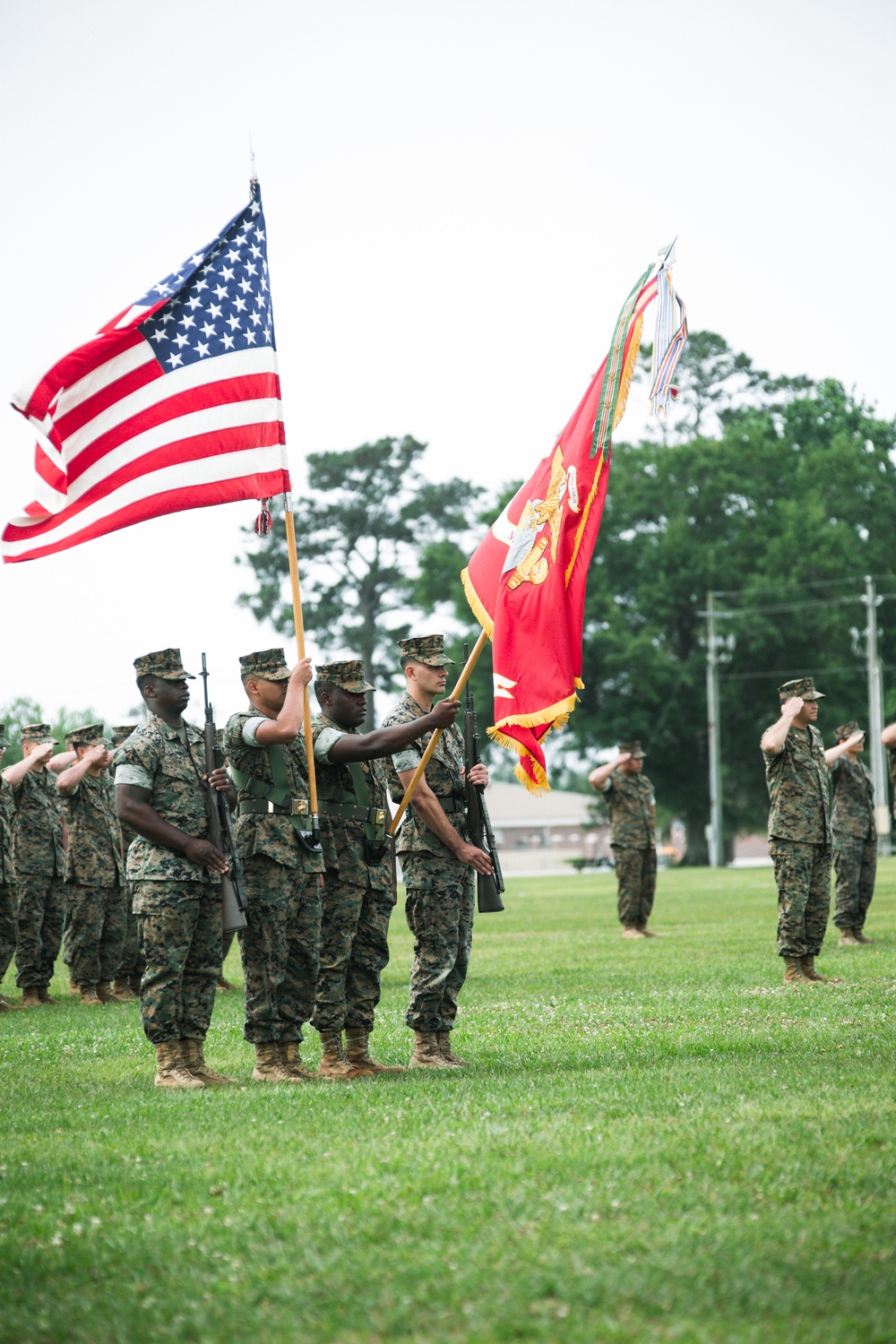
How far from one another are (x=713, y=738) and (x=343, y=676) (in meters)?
42.4

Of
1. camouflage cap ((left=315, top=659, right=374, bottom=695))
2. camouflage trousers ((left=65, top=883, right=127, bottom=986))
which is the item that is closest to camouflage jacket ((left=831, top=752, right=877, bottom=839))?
camouflage trousers ((left=65, top=883, right=127, bottom=986))

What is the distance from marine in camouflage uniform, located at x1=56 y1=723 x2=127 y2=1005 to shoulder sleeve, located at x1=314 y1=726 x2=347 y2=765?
17.3 ft

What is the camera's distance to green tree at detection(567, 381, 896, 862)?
52.4 metres

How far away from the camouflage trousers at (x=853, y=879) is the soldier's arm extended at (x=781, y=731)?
4577mm

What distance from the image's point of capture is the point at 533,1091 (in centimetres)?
741

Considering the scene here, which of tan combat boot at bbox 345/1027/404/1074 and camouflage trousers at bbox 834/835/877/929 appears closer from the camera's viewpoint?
tan combat boot at bbox 345/1027/404/1074

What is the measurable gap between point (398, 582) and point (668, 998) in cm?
5288

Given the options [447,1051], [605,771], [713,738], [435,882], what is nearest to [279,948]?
[435,882]

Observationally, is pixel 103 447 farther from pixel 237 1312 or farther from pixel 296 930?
pixel 237 1312

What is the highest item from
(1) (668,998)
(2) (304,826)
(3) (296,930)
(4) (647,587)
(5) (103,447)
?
(4) (647,587)

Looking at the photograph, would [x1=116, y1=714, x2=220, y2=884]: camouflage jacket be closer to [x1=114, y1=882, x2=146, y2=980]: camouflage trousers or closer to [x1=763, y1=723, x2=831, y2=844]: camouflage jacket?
[x1=763, y1=723, x2=831, y2=844]: camouflage jacket

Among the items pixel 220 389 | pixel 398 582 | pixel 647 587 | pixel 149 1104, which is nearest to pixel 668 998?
pixel 149 1104

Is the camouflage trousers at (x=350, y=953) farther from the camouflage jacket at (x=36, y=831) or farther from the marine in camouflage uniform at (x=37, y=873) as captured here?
the camouflage jacket at (x=36, y=831)

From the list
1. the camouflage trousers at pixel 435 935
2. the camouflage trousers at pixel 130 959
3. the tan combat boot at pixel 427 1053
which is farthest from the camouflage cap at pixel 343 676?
the camouflage trousers at pixel 130 959
